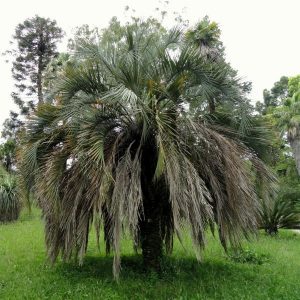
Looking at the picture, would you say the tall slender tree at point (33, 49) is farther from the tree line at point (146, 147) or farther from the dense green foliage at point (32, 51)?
the tree line at point (146, 147)

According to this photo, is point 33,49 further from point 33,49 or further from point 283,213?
point 283,213

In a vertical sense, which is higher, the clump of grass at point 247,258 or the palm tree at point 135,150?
the palm tree at point 135,150

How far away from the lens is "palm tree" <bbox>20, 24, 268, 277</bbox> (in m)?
6.52

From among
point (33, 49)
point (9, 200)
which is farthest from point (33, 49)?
point (9, 200)

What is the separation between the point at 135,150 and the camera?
295 inches

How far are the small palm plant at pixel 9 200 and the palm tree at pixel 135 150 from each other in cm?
1131

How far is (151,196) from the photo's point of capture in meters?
7.71

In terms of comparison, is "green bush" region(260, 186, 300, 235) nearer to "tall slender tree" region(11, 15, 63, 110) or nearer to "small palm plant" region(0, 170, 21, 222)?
"small palm plant" region(0, 170, 21, 222)

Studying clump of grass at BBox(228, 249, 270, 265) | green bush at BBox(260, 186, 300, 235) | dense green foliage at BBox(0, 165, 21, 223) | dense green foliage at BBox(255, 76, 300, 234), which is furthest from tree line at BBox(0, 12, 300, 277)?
dense green foliage at BBox(0, 165, 21, 223)

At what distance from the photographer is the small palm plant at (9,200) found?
1841 cm

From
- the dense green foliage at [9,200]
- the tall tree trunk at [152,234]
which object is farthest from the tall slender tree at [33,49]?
the tall tree trunk at [152,234]

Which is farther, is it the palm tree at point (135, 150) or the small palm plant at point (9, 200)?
the small palm plant at point (9, 200)

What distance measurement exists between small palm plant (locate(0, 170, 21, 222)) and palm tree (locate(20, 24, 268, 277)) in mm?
11311

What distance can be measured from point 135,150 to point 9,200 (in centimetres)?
1262
